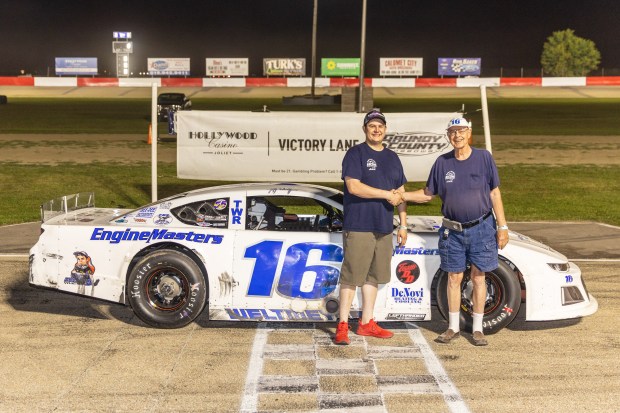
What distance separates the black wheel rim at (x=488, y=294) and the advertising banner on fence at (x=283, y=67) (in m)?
89.8

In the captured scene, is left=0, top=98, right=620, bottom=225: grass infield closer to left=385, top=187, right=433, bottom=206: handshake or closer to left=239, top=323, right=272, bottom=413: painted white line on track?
left=385, top=187, right=433, bottom=206: handshake

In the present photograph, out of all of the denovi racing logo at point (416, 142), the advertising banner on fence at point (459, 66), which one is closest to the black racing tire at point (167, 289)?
the denovi racing logo at point (416, 142)

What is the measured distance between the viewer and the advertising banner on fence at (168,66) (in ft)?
335

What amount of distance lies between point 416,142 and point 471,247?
642 centimetres

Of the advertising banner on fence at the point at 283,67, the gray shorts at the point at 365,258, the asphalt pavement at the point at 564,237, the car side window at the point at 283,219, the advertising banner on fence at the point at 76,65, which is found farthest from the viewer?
the advertising banner on fence at the point at 76,65

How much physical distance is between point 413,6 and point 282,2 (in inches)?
714

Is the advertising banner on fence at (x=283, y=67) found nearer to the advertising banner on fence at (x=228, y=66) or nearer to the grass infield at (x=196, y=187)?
the advertising banner on fence at (x=228, y=66)

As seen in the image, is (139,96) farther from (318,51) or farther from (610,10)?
(610,10)

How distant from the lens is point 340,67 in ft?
316

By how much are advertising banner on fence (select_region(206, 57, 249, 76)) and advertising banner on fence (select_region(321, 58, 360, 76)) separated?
28.8 ft

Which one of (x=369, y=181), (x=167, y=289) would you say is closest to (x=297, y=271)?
(x=369, y=181)

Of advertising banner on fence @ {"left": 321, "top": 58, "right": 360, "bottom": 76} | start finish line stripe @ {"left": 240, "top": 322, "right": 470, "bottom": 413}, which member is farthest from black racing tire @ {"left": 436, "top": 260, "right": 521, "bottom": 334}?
advertising banner on fence @ {"left": 321, "top": 58, "right": 360, "bottom": 76}

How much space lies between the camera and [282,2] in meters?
128

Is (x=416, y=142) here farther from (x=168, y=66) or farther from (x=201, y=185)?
(x=168, y=66)
